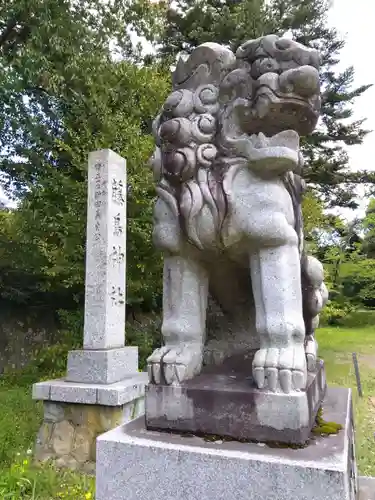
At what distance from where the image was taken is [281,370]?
4.03ft

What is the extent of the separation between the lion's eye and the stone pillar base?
2773 mm

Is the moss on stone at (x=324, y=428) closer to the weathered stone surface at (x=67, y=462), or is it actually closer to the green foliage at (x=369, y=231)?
the weathered stone surface at (x=67, y=462)

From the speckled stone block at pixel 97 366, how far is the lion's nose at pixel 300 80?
290cm

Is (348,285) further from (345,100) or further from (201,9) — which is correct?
(201,9)

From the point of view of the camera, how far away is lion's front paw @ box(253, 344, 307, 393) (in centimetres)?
122

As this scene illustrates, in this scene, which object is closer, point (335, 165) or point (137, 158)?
point (137, 158)

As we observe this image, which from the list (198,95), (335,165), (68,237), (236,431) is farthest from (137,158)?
(335,165)

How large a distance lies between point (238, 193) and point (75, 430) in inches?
118

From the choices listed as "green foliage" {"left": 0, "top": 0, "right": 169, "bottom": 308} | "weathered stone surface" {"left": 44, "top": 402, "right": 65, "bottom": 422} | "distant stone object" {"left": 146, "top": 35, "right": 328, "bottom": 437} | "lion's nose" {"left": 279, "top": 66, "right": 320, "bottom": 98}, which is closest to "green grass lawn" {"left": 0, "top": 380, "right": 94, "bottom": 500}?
"weathered stone surface" {"left": 44, "top": 402, "right": 65, "bottom": 422}

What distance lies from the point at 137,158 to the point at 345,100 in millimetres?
7354

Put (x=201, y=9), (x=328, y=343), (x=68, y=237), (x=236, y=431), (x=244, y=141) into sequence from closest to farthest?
1. (x=236, y=431)
2. (x=244, y=141)
3. (x=68, y=237)
4. (x=201, y=9)
5. (x=328, y=343)

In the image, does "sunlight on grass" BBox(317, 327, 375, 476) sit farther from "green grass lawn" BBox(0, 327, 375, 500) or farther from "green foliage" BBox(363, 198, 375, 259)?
"green foliage" BBox(363, 198, 375, 259)

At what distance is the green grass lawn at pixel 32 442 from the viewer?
2.66 meters

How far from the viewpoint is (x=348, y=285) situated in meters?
15.3
